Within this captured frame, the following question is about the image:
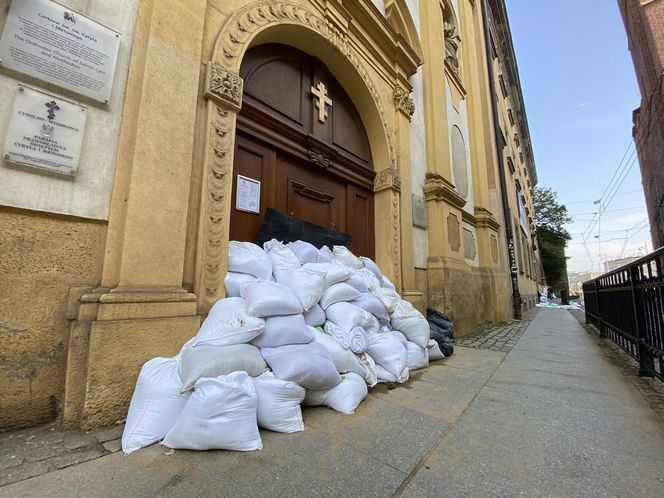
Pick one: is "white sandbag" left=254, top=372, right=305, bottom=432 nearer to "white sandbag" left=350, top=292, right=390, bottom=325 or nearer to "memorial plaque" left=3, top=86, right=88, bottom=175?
"white sandbag" left=350, top=292, right=390, bottom=325

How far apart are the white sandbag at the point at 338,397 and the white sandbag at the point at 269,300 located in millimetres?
527

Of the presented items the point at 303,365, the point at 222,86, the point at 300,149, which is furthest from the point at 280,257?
the point at 300,149

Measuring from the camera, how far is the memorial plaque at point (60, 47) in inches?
66.6

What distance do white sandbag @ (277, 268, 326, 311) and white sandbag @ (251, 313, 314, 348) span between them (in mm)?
278

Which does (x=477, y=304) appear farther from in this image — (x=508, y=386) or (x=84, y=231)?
(x=84, y=231)

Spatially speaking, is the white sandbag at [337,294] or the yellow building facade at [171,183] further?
the white sandbag at [337,294]

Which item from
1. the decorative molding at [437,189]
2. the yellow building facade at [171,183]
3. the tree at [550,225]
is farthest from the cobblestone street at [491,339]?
→ the tree at [550,225]

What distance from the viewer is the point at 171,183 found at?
2125 mm

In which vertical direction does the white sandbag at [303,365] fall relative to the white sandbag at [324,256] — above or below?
below

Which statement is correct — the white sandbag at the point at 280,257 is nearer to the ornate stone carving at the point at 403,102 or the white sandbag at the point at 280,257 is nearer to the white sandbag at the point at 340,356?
the white sandbag at the point at 340,356

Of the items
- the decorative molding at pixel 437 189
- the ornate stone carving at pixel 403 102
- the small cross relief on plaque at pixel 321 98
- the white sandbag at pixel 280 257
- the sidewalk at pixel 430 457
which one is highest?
→ the ornate stone carving at pixel 403 102

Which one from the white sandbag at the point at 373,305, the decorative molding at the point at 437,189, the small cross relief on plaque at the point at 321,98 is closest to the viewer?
the white sandbag at the point at 373,305

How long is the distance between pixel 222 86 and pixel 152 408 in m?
2.30

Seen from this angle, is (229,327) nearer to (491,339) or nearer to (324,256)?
(324,256)
